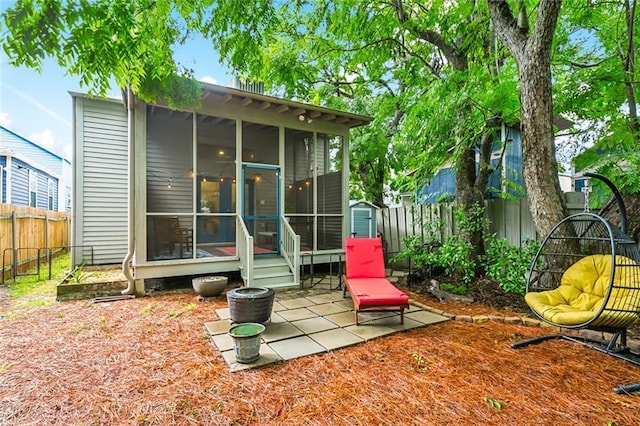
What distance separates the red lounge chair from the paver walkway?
0.69ft

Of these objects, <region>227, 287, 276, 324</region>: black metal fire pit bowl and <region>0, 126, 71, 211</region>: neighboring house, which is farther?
<region>0, 126, 71, 211</region>: neighboring house

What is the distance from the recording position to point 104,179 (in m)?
7.75

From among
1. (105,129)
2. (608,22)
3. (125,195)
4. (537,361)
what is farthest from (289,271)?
(608,22)

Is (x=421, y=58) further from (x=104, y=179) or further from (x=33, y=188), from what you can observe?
(x=33, y=188)

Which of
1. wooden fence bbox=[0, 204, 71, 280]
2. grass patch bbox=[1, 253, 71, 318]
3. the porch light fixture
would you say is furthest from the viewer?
wooden fence bbox=[0, 204, 71, 280]

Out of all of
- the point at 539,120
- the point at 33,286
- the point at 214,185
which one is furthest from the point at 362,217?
the point at 33,286

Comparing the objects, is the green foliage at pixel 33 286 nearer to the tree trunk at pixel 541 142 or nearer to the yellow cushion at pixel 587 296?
the yellow cushion at pixel 587 296

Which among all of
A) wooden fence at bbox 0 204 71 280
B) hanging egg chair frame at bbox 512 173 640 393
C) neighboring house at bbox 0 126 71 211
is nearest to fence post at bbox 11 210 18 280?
wooden fence at bbox 0 204 71 280

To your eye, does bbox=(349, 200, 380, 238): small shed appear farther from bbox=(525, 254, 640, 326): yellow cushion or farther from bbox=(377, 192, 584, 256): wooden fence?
bbox=(525, 254, 640, 326): yellow cushion

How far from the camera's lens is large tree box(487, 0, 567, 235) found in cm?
391

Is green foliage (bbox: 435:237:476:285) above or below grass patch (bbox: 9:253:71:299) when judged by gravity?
above

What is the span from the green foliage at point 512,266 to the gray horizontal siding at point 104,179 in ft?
29.0

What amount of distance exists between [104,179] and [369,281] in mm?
7441

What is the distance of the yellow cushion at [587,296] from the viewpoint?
2.79 m
